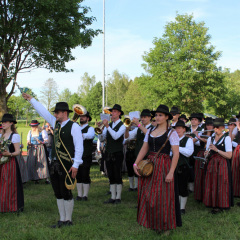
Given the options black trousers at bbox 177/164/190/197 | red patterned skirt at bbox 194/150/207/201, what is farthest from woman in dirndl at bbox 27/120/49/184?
black trousers at bbox 177/164/190/197

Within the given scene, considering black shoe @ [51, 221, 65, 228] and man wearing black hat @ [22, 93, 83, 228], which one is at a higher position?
man wearing black hat @ [22, 93, 83, 228]

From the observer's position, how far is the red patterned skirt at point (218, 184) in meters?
5.46

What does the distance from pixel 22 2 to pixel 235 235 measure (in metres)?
9.92

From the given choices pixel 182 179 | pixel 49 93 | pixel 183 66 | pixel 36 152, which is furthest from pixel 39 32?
pixel 49 93

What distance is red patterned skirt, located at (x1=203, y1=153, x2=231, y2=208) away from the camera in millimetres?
5465

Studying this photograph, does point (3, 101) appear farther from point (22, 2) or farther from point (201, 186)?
point (201, 186)

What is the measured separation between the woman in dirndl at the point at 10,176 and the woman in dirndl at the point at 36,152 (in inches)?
127

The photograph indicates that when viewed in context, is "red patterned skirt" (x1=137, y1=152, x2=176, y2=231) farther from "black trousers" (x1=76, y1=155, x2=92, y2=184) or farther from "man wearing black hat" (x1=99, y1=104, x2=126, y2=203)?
"black trousers" (x1=76, y1=155, x2=92, y2=184)

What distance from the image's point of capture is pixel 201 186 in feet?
20.7

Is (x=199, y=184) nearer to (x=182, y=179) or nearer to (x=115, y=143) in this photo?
(x=182, y=179)

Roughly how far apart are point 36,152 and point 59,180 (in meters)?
4.56

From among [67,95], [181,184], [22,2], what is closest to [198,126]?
[181,184]

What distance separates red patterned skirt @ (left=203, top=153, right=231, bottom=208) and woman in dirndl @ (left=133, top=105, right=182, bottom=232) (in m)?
1.58

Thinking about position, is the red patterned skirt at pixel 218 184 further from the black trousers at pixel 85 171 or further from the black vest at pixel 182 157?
the black trousers at pixel 85 171
